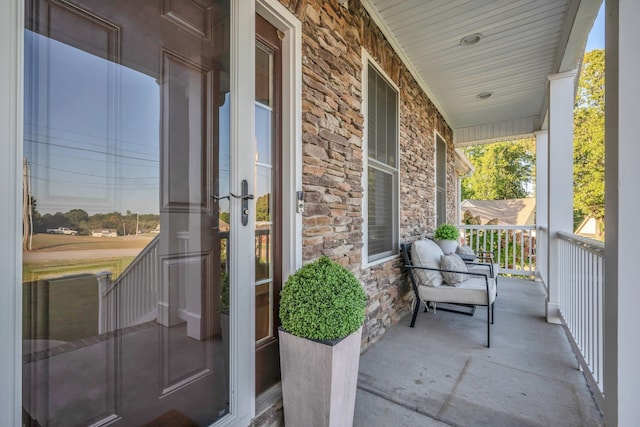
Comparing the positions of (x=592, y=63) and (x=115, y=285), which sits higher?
(x=592, y=63)

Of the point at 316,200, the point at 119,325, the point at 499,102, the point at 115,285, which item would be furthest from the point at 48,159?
the point at 499,102

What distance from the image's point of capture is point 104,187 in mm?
1082

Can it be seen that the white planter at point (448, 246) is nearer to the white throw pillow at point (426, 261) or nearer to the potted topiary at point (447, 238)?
the potted topiary at point (447, 238)

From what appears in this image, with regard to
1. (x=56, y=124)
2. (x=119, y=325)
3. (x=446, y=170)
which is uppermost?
(x=446, y=170)

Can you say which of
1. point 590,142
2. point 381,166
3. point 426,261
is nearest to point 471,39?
point 381,166

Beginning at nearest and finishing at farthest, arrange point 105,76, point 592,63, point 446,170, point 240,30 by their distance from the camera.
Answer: point 105,76, point 240,30, point 592,63, point 446,170

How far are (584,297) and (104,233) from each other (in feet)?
10.5

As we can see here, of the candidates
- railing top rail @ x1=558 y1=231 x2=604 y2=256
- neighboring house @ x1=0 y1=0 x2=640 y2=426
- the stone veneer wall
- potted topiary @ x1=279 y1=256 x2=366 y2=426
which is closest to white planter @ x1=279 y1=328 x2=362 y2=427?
potted topiary @ x1=279 y1=256 x2=366 y2=426

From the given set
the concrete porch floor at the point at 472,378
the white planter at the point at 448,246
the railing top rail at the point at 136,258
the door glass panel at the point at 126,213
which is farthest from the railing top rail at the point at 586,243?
the railing top rail at the point at 136,258

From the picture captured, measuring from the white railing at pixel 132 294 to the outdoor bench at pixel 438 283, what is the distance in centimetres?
258

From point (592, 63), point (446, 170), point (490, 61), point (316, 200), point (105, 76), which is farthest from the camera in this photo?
point (446, 170)

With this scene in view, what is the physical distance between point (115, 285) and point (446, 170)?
5908 millimetres

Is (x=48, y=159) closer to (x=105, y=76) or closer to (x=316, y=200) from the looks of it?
(x=105, y=76)

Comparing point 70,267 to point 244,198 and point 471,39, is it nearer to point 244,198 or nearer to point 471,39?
point 244,198
